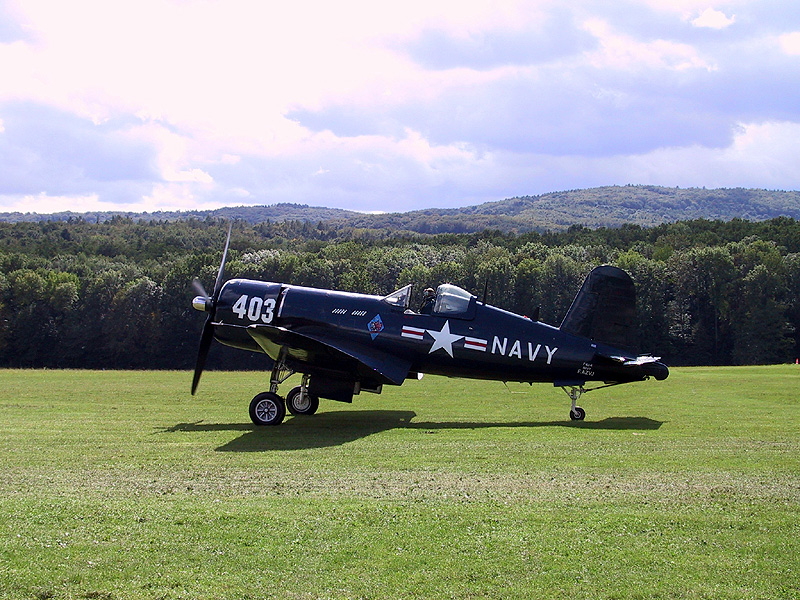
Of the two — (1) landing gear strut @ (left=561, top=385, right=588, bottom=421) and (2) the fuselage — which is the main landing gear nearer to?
(2) the fuselage

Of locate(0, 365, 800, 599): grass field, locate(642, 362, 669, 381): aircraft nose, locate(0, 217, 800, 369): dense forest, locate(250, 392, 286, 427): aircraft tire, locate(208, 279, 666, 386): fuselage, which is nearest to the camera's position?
locate(0, 365, 800, 599): grass field

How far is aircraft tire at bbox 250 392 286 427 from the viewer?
46.8 ft

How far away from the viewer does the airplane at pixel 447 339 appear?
49.5 ft

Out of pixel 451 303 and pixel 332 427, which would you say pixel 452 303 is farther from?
pixel 332 427

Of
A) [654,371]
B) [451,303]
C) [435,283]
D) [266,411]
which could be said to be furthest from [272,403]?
[435,283]

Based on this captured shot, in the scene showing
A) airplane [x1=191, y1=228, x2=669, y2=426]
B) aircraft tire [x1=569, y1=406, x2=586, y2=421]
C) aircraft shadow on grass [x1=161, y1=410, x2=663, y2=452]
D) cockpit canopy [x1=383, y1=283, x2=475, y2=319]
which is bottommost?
aircraft shadow on grass [x1=161, y1=410, x2=663, y2=452]

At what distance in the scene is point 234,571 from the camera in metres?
5.74

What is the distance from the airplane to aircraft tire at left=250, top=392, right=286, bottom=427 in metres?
0.53

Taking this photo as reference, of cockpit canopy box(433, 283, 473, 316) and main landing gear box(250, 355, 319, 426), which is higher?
cockpit canopy box(433, 283, 473, 316)

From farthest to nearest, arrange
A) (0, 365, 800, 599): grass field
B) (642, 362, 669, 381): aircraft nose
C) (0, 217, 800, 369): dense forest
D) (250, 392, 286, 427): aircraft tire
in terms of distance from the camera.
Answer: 1. (0, 217, 800, 369): dense forest
2. (642, 362, 669, 381): aircraft nose
3. (250, 392, 286, 427): aircraft tire
4. (0, 365, 800, 599): grass field

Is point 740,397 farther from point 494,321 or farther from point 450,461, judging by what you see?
point 450,461

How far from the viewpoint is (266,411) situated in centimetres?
1430

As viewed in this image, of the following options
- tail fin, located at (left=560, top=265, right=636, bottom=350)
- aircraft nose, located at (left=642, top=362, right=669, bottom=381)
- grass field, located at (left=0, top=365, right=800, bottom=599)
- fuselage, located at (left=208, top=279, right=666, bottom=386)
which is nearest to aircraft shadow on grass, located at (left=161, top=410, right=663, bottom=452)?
grass field, located at (left=0, top=365, right=800, bottom=599)

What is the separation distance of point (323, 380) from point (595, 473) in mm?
7448
